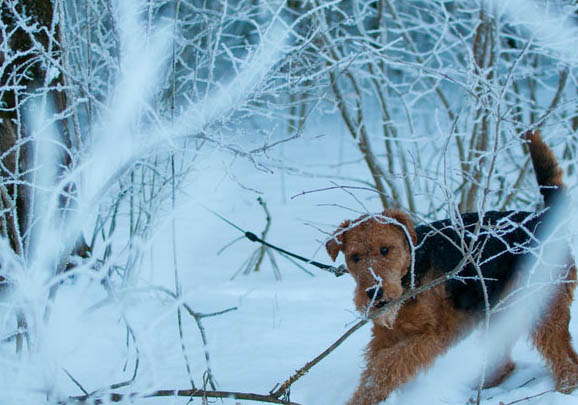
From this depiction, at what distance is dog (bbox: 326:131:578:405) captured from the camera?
2.33 m

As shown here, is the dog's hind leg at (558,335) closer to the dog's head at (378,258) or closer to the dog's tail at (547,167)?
the dog's tail at (547,167)

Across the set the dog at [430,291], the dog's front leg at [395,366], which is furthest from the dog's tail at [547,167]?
the dog's front leg at [395,366]

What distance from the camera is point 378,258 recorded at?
7.63 feet

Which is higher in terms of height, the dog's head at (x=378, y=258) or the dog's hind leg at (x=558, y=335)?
the dog's head at (x=378, y=258)

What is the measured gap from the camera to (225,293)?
3.76 metres

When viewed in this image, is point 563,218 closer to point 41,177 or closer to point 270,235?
point 41,177

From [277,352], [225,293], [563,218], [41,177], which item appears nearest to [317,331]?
[277,352]

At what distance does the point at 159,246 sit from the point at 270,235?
4.02 feet

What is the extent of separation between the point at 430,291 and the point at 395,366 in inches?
14.4

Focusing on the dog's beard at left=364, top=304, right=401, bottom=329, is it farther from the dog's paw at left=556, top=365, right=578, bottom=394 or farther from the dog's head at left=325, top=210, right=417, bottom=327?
the dog's paw at left=556, top=365, right=578, bottom=394

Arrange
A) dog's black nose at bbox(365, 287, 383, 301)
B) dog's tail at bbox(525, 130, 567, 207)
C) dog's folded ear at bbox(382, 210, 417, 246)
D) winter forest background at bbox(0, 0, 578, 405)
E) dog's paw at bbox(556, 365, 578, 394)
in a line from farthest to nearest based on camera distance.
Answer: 1. dog's tail at bbox(525, 130, 567, 207)
2. dog's folded ear at bbox(382, 210, 417, 246)
3. dog's paw at bbox(556, 365, 578, 394)
4. dog's black nose at bbox(365, 287, 383, 301)
5. winter forest background at bbox(0, 0, 578, 405)

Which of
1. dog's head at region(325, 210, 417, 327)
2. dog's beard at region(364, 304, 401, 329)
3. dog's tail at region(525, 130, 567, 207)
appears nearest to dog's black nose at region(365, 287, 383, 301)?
dog's head at region(325, 210, 417, 327)

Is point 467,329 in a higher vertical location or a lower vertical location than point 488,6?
lower

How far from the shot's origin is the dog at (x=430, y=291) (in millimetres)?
2330
